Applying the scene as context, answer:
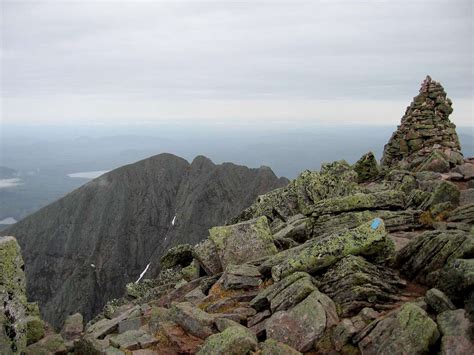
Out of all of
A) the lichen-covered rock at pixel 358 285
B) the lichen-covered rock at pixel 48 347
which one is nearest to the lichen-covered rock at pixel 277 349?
the lichen-covered rock at pixel 358 285

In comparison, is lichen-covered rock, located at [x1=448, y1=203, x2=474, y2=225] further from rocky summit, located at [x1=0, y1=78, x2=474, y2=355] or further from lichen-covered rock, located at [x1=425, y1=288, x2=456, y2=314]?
lichen-covered rock, located at [x1=425, y1=288, x2=456, y2=314]

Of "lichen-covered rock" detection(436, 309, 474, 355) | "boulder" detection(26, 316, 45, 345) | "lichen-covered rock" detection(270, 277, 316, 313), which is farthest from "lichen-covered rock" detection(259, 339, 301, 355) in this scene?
"boulder" detection(26, 316, 45, 345)

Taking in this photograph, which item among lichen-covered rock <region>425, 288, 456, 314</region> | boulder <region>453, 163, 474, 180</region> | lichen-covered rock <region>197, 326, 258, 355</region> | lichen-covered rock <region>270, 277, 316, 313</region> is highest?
boulder <region>453, 163, 474, 180</region>

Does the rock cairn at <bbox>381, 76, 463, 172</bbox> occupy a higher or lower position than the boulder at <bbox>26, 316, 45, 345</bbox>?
higher

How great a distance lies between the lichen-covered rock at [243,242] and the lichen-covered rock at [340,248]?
542cm

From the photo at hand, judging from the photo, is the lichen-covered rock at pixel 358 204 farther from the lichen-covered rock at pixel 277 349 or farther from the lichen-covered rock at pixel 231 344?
the lichen-covered rock at pixel 277 349

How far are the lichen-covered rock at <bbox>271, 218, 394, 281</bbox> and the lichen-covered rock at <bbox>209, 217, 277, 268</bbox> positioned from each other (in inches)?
213

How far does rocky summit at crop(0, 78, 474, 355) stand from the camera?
14791 millimetres

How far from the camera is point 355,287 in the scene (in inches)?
688

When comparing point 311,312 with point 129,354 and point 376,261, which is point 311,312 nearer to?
point 376,261

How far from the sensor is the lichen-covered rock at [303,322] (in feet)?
52.5

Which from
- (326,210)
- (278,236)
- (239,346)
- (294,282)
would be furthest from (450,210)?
(239,346)

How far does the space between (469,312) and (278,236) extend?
15.5 metres

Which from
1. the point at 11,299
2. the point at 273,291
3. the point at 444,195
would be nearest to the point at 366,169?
the point at 444,195
